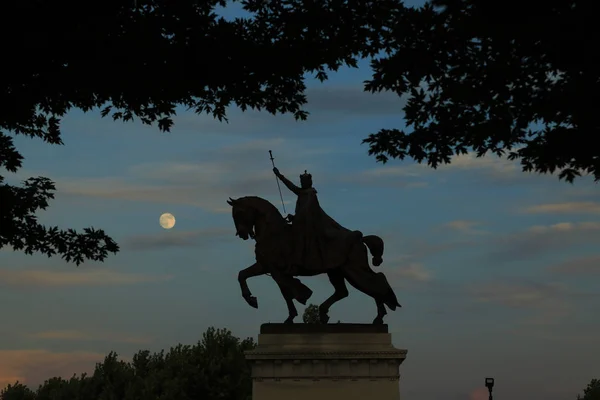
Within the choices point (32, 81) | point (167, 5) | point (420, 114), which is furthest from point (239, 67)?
point (420, 114)

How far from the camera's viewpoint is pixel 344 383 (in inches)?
930

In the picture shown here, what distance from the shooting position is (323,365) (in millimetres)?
23750

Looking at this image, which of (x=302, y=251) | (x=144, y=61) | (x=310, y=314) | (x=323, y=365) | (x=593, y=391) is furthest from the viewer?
(x=593, y=391)

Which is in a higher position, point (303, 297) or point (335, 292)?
point (335, 292)

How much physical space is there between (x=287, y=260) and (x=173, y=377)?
2332 cm

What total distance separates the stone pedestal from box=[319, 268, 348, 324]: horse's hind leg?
58 cm

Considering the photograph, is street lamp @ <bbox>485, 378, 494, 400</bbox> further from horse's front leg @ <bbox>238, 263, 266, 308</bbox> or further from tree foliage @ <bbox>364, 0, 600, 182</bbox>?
tree foliage @ <bbox>364, 0, 600, 182</bbox>

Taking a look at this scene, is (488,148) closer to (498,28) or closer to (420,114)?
(420,114)

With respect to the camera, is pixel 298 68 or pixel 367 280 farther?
pixel 367 280

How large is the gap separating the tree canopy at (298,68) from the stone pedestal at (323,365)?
5489mm

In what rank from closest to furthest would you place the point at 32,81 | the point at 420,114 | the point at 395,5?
the point at 420,114 → the point at 395,5 → the point at 32,81

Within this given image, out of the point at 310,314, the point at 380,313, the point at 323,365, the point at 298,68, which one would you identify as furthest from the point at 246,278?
the point at 310,314

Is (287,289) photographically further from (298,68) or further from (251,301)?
(298,68)

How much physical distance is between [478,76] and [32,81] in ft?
27.6
